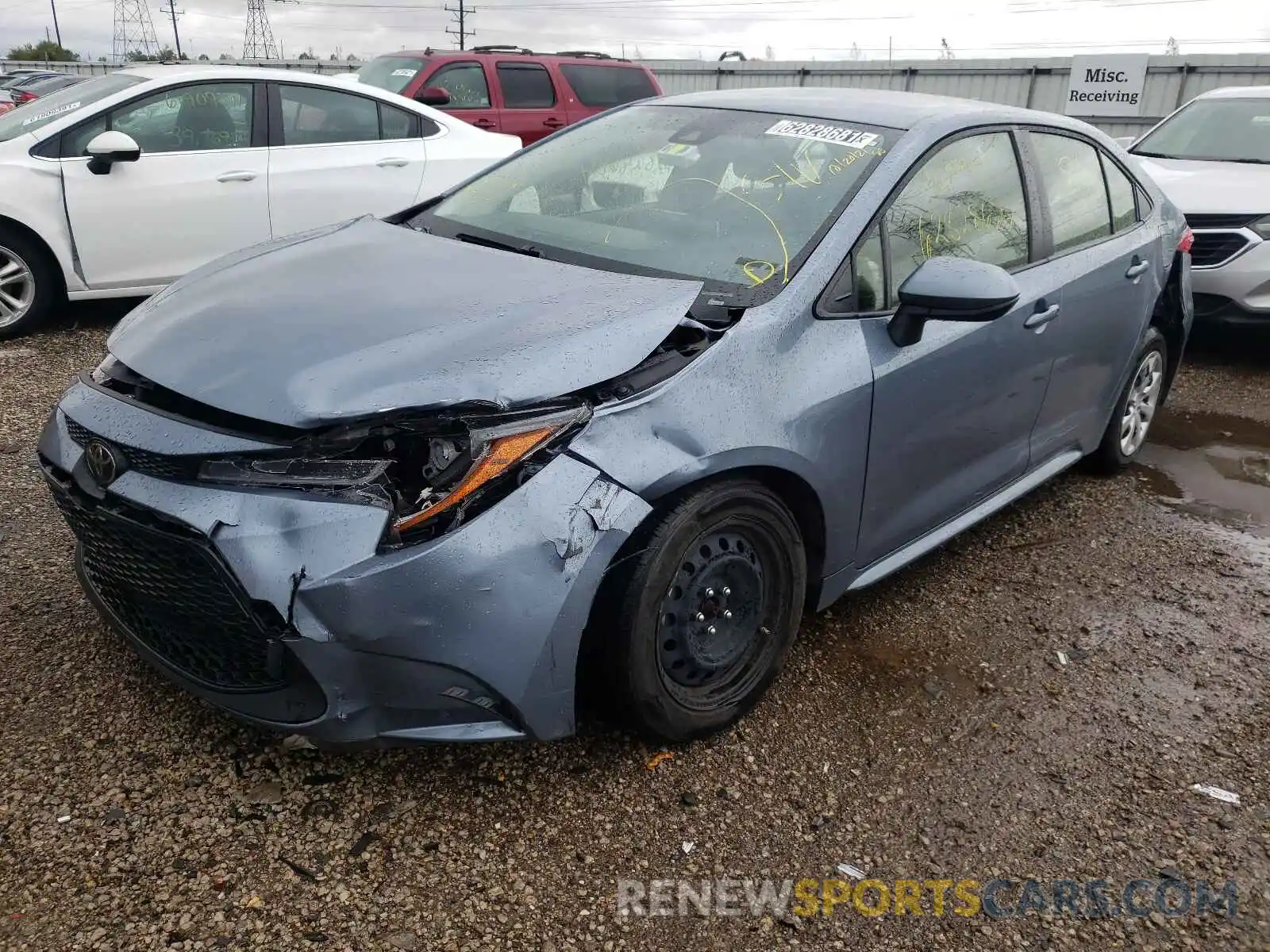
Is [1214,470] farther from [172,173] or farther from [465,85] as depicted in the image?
[465,85]

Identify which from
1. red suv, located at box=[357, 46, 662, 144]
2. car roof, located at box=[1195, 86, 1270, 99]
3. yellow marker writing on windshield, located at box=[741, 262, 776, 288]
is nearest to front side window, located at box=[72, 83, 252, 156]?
red suv, located at box=[357, 46, 662, 144]

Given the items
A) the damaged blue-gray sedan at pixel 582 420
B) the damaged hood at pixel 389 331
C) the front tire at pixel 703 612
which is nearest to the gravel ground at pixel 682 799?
Result: the front tire at pixel 703 612

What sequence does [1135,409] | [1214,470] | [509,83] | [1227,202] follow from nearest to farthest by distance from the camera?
[1135,409], [1214,470], [1227,202], [509,83]

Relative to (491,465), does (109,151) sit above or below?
above

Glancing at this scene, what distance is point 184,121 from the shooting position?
5750 mm

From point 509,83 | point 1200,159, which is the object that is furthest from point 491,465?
point 509,83

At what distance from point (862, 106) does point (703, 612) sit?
1.82 metres

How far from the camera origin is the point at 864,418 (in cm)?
268

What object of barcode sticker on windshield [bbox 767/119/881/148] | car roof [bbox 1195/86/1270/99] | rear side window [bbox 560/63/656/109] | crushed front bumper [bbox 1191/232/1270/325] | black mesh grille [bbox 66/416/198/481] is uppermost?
barcode sticker on windshield [bbox 767/119/881/148]

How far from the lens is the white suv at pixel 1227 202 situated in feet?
20.2

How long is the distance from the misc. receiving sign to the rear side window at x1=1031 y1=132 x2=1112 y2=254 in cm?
1608

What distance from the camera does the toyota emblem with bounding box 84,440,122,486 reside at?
7.05 feet

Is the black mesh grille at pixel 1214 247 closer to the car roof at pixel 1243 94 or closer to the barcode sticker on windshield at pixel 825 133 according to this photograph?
the car roof at pixel 1243 94

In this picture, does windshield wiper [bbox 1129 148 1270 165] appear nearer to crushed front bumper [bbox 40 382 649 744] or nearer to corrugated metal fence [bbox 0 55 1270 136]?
crushed front bumper [bbox 40 382 649 744]
